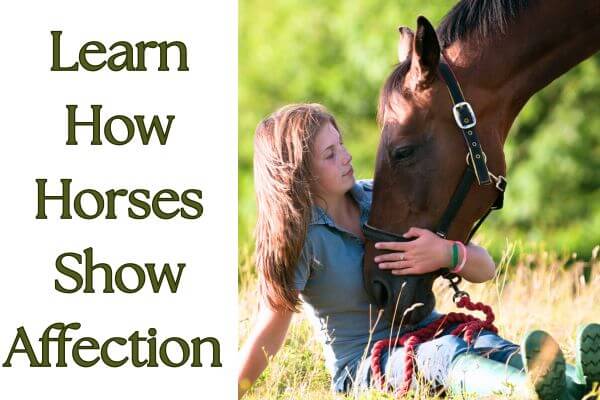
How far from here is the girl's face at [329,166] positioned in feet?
12.6

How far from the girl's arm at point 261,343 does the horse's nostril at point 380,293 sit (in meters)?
0.32

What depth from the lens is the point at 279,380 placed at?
403 centimetres

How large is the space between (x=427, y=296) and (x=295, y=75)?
46.1ft

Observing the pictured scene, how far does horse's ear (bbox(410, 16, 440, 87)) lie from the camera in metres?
3.84

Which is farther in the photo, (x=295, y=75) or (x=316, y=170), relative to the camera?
(x=295, y=75)

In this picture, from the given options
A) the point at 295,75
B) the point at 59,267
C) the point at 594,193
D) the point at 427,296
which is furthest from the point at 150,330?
Result: the point at 295,75

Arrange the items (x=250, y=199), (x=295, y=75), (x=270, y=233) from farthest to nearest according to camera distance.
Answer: (x=295, y=75) → (x=250, y=199) → (x=270, y=233)

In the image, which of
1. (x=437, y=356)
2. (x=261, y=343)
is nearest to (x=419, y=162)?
(x=437, y=356)

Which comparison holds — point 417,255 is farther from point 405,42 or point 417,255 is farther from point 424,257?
point 405,42

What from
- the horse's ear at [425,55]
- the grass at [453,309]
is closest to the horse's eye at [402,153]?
the horse's ear at [425,55]

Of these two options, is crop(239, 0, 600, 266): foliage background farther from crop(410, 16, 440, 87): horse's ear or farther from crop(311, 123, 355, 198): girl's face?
crop(311, 123, 355, 198): girl's face

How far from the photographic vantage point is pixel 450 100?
13.0ft

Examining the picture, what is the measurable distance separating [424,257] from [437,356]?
0.37 m

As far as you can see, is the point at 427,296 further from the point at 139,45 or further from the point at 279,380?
the point at 139,45
